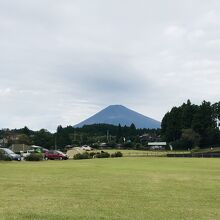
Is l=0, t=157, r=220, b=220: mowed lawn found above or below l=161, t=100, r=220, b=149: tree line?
below

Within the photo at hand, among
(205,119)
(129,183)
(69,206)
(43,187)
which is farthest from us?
(205,119)

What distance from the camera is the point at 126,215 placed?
11.6 m

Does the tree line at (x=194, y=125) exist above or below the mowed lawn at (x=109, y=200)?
above

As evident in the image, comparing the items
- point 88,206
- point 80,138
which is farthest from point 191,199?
point 80,138

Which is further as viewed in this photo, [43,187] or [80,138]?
[80,138]

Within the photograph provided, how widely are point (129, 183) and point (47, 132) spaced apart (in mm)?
137819

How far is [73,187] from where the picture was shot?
1809 cm

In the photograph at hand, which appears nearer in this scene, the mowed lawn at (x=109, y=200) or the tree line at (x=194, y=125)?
the mowed lawn at (x=109, y=200)

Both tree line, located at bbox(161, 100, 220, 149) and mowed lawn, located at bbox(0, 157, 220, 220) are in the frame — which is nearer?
mowed lawn, located at bbox(0, 157, 220, 220)

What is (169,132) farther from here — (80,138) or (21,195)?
(21,195)

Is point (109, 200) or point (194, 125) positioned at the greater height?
point (194, 125)

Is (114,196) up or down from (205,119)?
down

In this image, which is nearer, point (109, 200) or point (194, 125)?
point (109, 200)

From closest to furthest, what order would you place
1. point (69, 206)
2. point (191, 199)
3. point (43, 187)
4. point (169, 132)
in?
1. point (69, 206)
2. point (191, 199)
3. point (43, 187)
4. point (169, 132)
